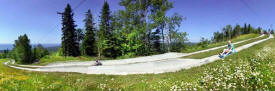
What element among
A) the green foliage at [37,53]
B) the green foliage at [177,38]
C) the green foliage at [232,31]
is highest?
the green foliage at [232,31]

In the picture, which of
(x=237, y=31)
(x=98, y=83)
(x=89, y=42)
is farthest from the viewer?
(x=237, y=31)

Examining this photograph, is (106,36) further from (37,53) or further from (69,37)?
(37,53)

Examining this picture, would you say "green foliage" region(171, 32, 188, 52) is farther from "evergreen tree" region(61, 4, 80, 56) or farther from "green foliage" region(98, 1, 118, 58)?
"evergreen tree" region(61, 4, 80, 56)

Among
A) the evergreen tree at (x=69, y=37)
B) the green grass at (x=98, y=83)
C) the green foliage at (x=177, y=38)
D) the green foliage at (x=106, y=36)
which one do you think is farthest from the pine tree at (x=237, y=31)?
the green grass at (x=98, y=83)

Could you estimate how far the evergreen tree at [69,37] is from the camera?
4184 centimetres

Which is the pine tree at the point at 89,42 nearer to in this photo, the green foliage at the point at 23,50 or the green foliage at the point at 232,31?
the green foliage at the point at 23,50

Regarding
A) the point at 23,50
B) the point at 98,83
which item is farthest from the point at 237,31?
the point at 23,50

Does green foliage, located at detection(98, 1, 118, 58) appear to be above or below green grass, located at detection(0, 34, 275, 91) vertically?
above

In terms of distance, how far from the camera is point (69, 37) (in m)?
42.6

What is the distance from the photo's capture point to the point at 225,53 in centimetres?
1197

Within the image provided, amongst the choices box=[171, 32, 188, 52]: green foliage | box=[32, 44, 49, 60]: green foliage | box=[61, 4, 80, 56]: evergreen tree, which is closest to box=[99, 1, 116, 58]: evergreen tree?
box=[61, 4, 80, 56]: evergreen tree

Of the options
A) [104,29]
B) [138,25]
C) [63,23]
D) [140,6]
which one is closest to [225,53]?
[138,25]

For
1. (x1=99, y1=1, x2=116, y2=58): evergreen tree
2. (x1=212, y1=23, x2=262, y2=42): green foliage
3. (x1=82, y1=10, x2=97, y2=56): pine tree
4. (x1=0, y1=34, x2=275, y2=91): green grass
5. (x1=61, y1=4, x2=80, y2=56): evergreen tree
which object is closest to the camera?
(x1=0, y1=34, x2=275, y2=91): green grass

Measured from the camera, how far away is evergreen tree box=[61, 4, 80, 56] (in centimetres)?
4184
